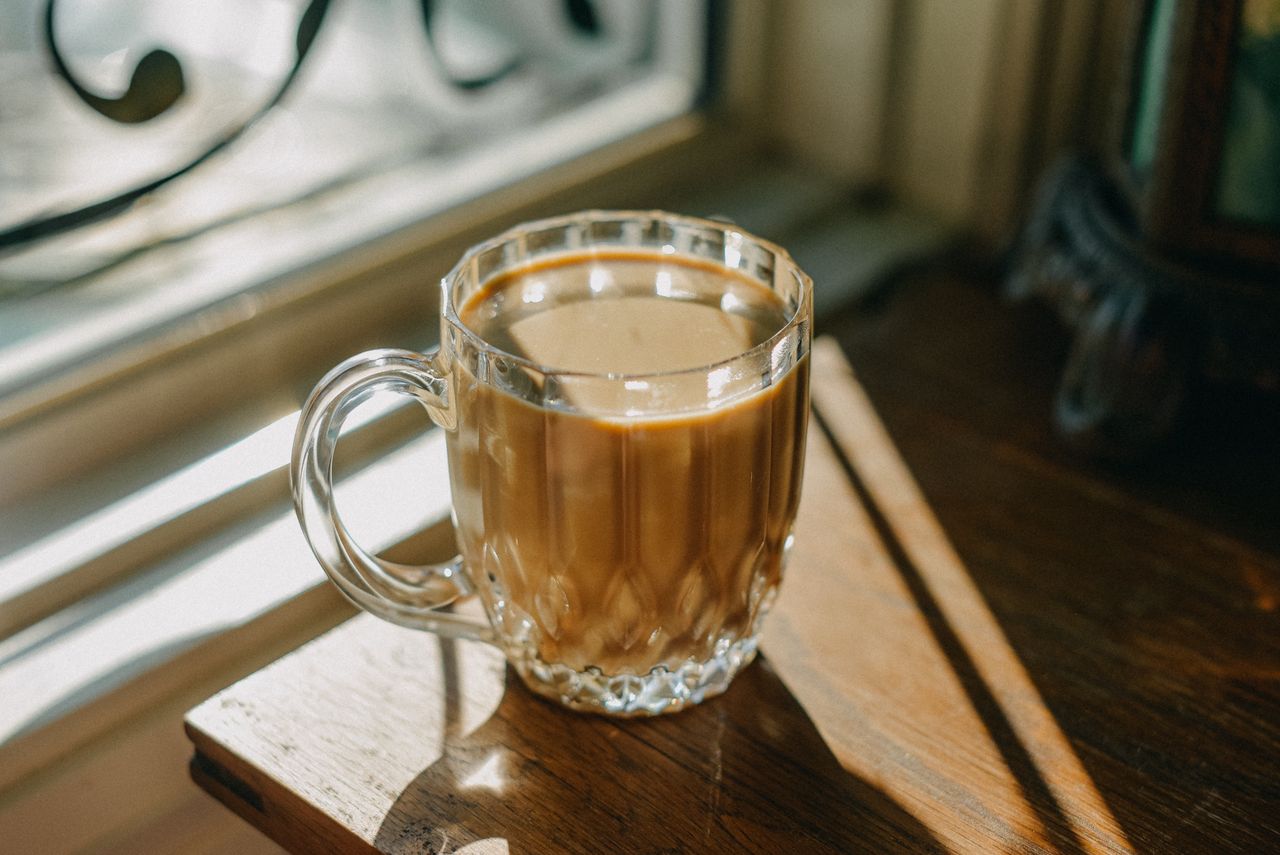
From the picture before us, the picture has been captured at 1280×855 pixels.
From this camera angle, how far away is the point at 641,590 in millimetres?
468

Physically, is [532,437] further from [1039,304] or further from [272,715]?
[1039,304]

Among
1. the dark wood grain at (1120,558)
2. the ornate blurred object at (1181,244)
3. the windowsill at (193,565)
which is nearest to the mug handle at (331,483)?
the windowsill at (193,565)

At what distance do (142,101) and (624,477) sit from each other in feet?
1.24

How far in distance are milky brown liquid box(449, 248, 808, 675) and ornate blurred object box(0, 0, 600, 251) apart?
0.87ft

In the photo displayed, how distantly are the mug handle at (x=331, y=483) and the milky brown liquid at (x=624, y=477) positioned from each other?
0.05 feet

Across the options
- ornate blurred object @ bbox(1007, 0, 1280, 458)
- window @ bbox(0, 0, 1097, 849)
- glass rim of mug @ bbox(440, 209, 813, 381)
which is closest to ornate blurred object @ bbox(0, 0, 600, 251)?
window @ bbox(0, 0, 1097, 849)

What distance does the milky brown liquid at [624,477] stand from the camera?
44cm

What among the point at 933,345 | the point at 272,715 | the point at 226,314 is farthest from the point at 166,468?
the point at 933,345

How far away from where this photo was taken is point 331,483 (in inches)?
18.6

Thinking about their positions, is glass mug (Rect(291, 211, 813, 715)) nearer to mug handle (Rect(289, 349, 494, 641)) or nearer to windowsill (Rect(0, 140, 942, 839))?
mug handle (Rect(289, 349, 494, 641))

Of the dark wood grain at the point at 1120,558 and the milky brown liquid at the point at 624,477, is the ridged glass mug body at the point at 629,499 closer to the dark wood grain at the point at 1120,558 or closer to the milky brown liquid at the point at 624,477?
the milky brown liquid at the point at 624,477

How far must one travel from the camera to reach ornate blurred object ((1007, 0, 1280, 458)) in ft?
2.02

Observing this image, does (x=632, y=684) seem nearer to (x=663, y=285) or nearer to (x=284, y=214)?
(x=663, y=285)

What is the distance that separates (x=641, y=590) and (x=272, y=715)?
0.51 feet
